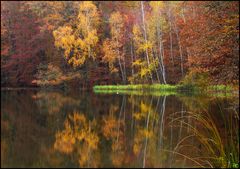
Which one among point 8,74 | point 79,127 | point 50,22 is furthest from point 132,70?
point 79,127

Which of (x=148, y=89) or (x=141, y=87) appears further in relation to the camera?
(x=141, y=87)

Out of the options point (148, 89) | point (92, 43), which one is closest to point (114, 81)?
point (92, 43)

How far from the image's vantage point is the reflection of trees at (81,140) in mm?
7562

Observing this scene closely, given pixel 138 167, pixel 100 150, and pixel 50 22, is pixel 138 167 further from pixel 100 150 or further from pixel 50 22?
pixel 50 22

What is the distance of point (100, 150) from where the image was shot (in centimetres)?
815

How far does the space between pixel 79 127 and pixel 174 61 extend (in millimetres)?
20241

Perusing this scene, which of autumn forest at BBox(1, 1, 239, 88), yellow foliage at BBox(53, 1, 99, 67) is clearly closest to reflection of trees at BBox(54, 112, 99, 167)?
autumn forest at BBox(1, 1, 239, 88)

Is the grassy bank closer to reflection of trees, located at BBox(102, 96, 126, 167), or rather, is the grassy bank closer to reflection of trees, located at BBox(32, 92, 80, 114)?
reflection of trees, located at BBox(32, 92, 80, 114)

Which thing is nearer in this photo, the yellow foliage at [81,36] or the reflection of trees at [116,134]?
the reflection of trees at [116,134]

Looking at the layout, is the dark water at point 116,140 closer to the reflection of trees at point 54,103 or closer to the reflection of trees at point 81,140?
the reflection of trees at point 81,140

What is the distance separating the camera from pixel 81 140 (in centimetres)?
934

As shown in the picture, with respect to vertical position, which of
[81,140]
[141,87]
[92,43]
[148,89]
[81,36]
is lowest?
[81,140]

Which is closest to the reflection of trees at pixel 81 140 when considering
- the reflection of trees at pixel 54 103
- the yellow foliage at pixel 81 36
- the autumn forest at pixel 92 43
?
the reflection of trees at pixel 54 103

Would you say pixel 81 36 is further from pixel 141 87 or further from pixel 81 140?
pixel 81 140
